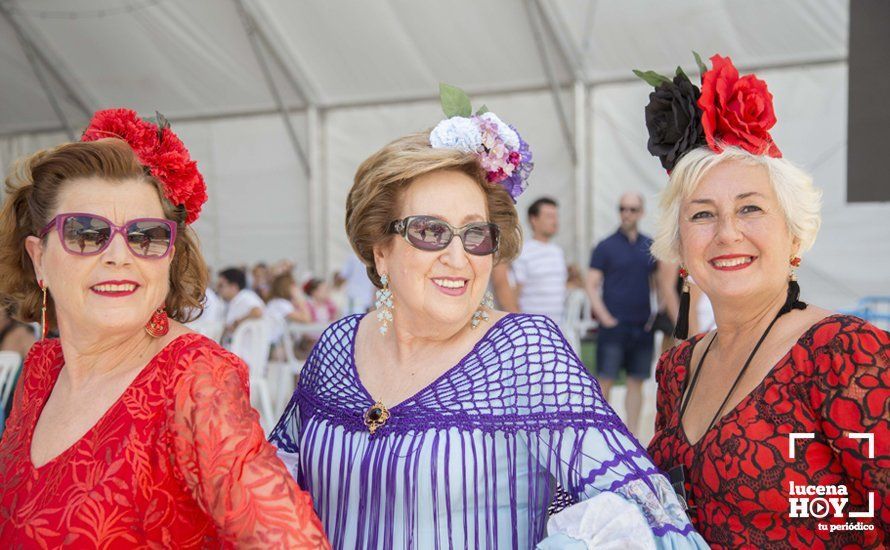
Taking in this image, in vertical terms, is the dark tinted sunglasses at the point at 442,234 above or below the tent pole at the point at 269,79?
below

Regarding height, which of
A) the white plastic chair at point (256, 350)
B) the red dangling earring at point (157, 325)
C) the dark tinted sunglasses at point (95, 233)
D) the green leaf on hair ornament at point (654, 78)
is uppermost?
the green leaf on hair ornament at point (654, 78)

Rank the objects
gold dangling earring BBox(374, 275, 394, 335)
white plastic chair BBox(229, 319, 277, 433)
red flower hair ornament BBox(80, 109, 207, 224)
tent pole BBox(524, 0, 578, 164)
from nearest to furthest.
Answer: red flower hair ornament BBox(80, 109, 207, 224) < gold dangling earring BBox(374, 275, 394, 335) < white plastic chair BBox(229, 319, 277, 433) < tent pole BBox(524, 0, 578, 164)

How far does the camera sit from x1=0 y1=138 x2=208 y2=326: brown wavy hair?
1791 millimetres

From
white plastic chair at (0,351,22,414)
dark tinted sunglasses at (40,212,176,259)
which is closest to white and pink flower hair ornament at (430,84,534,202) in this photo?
dark tinted sunglasses at (40,212,176,259)

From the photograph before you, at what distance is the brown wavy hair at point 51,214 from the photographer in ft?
5.88

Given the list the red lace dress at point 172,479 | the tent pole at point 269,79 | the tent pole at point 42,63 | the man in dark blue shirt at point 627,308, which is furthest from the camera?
the tent pole at point 42,63

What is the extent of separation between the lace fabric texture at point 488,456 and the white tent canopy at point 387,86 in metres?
8.83

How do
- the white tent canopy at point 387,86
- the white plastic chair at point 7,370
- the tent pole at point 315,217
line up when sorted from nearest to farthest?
the white plastic chair at point 7,370 → the white tent canopy at point 387,86 → the tent pole at point 315,217

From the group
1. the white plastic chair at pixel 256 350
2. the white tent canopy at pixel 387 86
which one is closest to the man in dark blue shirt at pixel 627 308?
the white plastic chair at pixel 256 350

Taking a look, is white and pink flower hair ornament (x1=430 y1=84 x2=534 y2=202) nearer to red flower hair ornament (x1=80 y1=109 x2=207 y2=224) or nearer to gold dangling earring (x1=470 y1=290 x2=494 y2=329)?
gold dangling earring (x1=470 y1=290 x2=494 y2=329)

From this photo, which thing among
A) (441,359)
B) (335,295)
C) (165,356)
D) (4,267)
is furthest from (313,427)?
(335,295)

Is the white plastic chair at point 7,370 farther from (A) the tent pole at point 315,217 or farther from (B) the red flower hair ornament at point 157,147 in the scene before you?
(A) the tent pole at point 315,217

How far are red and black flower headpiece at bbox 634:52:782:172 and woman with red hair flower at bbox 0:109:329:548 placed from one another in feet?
3.57

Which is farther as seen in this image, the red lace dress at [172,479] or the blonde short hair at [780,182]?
the blonde short hair at [780,182]
